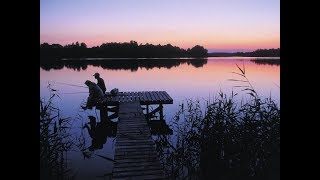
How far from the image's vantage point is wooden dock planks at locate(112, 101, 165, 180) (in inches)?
215

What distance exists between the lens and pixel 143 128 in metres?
8.62

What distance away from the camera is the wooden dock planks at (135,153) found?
5.47m

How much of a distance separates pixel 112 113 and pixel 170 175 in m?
9.59

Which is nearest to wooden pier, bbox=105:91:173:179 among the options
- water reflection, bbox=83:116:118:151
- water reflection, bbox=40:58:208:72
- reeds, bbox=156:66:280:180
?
reeds, bbox=156:66:280:180

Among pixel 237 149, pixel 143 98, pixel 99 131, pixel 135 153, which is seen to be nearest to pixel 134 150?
pixel 135 153

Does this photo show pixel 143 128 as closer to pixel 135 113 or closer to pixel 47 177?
pixel 135 113

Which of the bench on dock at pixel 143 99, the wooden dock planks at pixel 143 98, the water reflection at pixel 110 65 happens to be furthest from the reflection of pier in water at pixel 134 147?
the water reflection at pixel 110 65

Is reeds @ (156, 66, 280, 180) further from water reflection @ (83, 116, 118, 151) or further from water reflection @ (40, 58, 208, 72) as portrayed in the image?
water reflection @ (40, 58, 208, 72)

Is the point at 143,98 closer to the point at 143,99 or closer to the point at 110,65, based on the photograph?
the point at 143,99

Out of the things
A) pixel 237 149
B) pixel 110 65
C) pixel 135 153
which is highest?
pixel 110 65

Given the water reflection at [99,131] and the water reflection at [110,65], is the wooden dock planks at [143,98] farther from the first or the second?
the water reflection at [110,65]

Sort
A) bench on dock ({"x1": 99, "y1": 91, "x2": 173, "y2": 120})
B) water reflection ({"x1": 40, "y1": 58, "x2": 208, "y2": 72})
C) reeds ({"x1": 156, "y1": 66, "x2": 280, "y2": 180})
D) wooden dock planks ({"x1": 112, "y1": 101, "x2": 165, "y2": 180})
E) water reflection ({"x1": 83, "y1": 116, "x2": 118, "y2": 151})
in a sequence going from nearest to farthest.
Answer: reeds ({"x1": 156, "y1": 66, "x2": 280, "y2": 180})
wooden dock planks ({"x1": 112, "y1": 101, "x2": 165, "y2": 180})
water reflection ({"x1": 83, "y1": 116, "x2": 118, "y2": 151})
bench on dock ({"x1": 99, "y1": 91, "x2": 173, "y2": 120})
water reflection ({"x1": 40, "y1": 58, "x2": 208, "y2": 72})

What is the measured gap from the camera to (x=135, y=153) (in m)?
6.49
